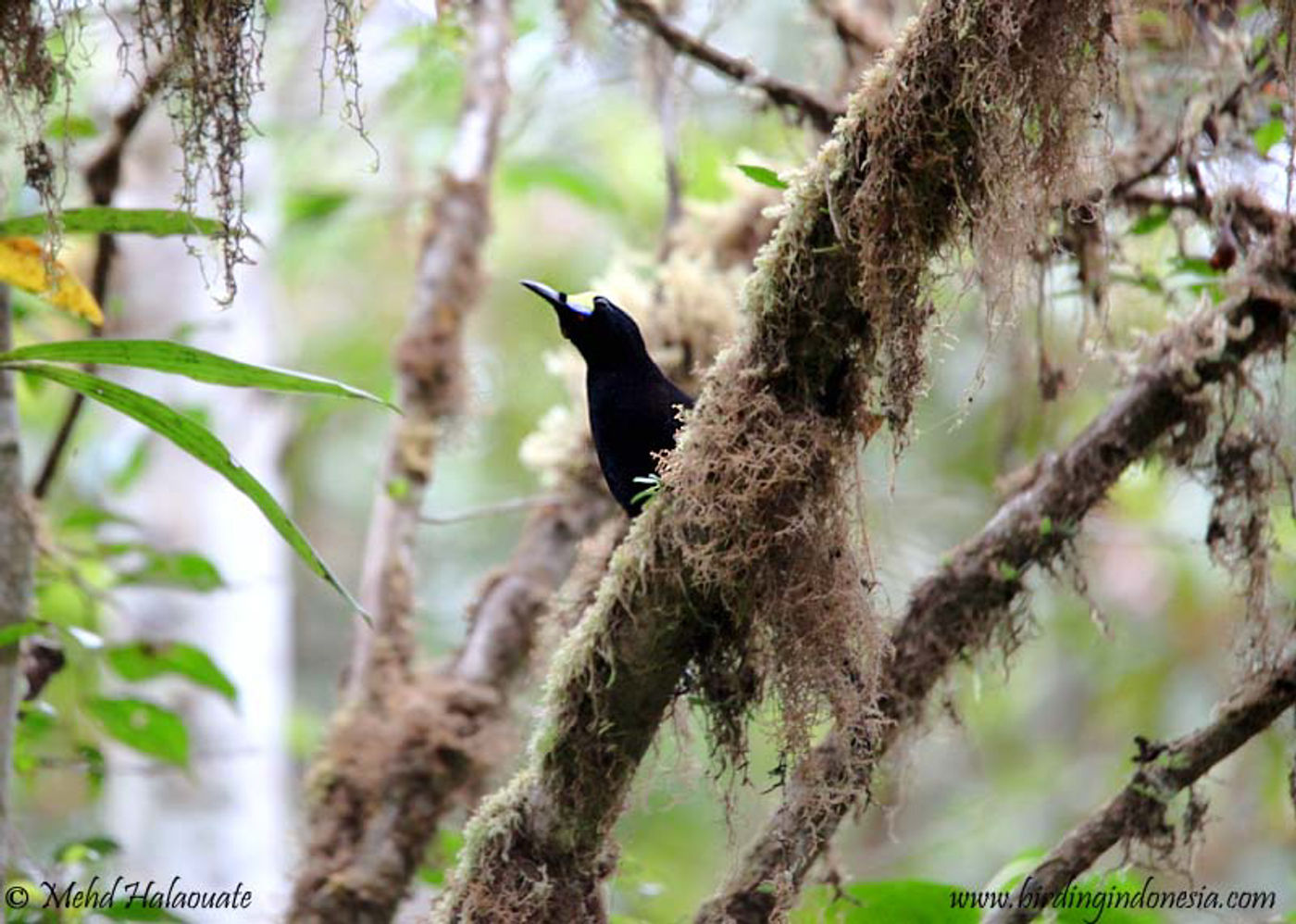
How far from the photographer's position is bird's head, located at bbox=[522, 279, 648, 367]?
3.11 meters

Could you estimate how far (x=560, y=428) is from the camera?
405 cm

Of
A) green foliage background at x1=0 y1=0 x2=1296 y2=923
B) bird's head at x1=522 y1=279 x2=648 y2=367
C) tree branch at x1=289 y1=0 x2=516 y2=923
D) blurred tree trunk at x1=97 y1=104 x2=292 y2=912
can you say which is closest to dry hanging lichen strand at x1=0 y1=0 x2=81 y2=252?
green foliage background at x1=0 y1=0 x2=1296 y2=923

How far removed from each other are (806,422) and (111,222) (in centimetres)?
117

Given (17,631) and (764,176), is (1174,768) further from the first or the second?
(17,631)

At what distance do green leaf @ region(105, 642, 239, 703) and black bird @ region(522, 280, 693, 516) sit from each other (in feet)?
3.11

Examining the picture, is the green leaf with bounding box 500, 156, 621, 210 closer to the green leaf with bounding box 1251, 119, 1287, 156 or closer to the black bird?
the black bird

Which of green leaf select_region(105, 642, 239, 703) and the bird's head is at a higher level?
the bird's head

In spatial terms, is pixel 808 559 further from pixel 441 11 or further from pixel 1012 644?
pixel 441 11

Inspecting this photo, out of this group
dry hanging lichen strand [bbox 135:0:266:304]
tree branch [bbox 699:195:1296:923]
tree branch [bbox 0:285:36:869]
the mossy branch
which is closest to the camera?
the mossy branch

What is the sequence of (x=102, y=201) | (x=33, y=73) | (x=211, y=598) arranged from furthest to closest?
(x=211, y=598)
(x=102, y=201)
(x=33, y=73)

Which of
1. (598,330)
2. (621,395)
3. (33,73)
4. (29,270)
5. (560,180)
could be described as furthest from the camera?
(560,180)

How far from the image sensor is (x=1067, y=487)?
2.76 m

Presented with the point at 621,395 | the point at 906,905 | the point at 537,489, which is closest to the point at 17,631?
the point at 621,395

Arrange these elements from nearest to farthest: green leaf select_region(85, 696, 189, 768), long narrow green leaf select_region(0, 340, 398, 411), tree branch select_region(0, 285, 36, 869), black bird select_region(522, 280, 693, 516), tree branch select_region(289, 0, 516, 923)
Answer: long narrow green leaf select_region(0, 340, 398, 411) < tree branch select_region(0, 285, 36, 869) < black bird select_region(522, 280, 693, 516) < green leaf select_region(85, 696, 189, 768) < tree branch select_region(289, 0, 516, 923)
